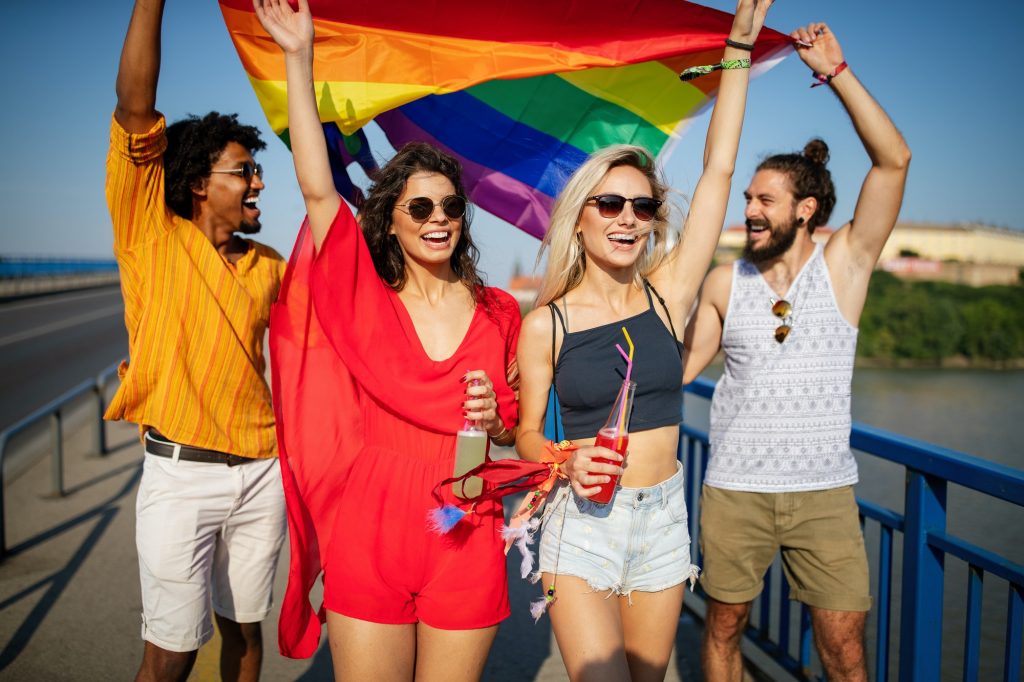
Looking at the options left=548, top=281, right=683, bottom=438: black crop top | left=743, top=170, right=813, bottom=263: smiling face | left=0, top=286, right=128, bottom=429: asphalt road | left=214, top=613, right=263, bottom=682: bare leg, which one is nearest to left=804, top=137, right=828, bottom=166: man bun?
left=743, top=170, right=813, bottom=263: smiling face

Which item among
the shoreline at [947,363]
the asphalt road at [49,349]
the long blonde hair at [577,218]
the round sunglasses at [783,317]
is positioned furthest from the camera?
the shoreline at [947,363]

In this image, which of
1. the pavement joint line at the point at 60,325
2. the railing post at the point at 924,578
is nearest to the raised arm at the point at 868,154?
the railing post at the point at 924,578

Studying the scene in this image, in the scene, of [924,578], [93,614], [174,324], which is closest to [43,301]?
[93,614]

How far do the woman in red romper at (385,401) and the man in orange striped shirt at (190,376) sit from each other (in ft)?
1.15

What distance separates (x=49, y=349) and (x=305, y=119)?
67.8 feet

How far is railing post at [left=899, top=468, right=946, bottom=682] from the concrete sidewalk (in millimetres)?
1225

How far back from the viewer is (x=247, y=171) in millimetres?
2928

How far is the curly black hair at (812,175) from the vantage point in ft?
10.4

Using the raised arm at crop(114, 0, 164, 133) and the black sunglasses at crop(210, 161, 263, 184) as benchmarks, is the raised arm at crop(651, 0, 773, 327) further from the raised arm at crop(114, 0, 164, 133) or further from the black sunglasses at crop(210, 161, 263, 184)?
the raised arm at crop(114, 0, 164, 133)

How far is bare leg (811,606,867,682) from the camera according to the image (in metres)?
2.71

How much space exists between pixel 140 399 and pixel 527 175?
1890 millimetres

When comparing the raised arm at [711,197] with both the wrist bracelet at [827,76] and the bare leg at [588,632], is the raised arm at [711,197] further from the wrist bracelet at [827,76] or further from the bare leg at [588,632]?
the bare leg at [588,632]

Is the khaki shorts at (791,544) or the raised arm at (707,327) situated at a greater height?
the raised arm at (707,327)

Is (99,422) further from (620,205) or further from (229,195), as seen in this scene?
(620,205)
